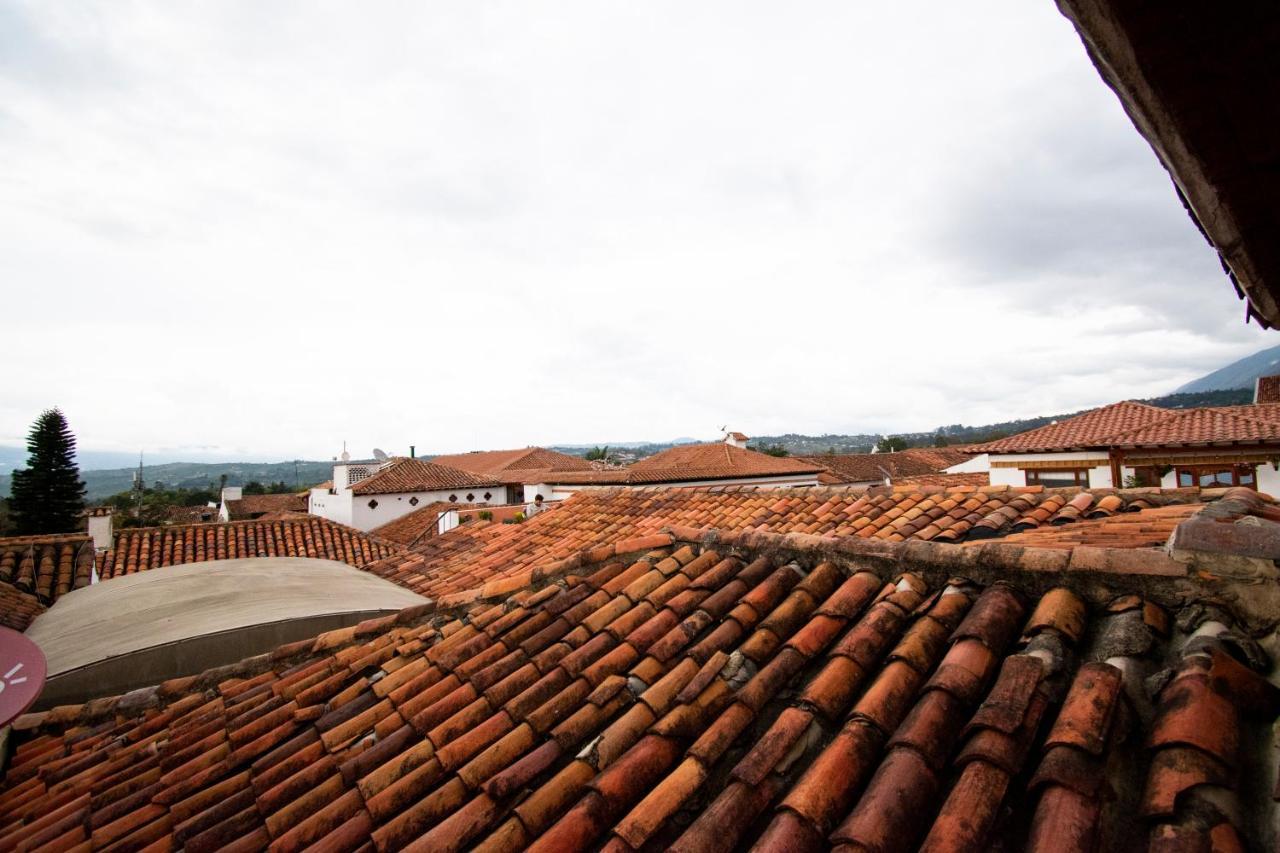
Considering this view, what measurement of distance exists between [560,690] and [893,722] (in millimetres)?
1645

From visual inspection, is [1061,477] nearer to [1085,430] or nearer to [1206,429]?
[1085,430]

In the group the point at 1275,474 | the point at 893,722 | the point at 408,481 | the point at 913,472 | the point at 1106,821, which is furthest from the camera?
A: the point at 913,472

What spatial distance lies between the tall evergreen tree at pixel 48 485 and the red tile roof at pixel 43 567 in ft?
104

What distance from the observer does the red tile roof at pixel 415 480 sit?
34.7 m

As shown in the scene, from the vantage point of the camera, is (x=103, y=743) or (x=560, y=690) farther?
(x=103, y=743)

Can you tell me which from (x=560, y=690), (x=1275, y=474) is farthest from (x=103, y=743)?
(x=1275, y=474)

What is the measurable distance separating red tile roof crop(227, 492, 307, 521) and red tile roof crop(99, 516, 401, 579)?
29233 millimetres

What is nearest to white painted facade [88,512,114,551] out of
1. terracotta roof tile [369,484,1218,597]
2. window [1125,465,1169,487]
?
terracotta roof tile [369,484,1218,597]

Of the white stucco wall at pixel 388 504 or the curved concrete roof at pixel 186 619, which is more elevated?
the curved concrete roof at pixel 186 619

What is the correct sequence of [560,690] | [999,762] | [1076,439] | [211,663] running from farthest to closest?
1. [1076,439]
2. [211,663]
3. [560,690]
4. [999,762]

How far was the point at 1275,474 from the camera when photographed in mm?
13406

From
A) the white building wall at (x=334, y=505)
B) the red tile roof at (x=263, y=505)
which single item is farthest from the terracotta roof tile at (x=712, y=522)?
the red tile roof at (x=263, y=505)

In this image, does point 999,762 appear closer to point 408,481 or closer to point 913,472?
point 408,481

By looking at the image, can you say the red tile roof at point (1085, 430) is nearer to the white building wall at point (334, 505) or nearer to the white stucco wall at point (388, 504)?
the white stucco wall at point (388, 504)
